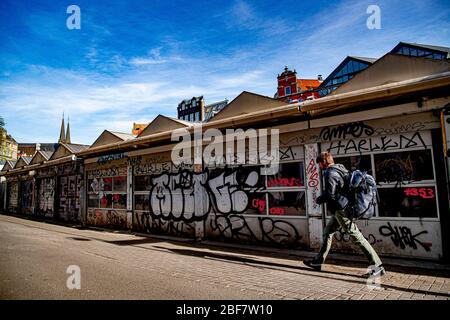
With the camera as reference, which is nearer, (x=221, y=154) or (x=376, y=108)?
(x=376, y=108)

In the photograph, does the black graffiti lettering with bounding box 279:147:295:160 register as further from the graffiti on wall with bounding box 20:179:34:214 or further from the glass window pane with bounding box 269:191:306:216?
the graffiti on wall with bounding box 20:179:34:214

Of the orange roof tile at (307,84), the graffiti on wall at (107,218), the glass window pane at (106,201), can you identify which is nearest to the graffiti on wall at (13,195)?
the graffiti on wall at (107,218)

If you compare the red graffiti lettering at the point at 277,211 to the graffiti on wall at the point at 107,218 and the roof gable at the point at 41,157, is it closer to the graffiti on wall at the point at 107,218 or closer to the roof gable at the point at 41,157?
the graffiti on wall at the point at 107,218

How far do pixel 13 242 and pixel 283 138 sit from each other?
28.5 ft

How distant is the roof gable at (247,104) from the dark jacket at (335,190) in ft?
11.5

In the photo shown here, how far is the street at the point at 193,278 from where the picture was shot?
400cm

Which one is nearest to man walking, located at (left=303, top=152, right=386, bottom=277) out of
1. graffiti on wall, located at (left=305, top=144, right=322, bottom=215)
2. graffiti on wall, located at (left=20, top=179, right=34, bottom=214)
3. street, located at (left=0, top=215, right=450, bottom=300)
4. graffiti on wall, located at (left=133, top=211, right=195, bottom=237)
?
street, located at (left=0, top=215, right=450, bottom=300)

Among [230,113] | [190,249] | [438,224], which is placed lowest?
[190,249]

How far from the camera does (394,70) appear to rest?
20.8 ft

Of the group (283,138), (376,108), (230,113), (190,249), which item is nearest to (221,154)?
(230,113)

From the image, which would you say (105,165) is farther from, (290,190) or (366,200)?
(366,200)

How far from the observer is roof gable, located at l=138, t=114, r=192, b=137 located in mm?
10809
